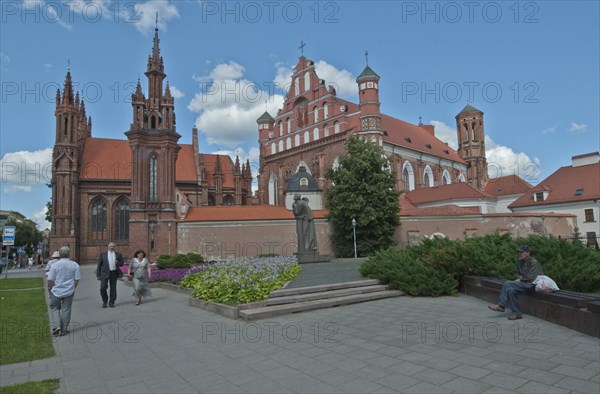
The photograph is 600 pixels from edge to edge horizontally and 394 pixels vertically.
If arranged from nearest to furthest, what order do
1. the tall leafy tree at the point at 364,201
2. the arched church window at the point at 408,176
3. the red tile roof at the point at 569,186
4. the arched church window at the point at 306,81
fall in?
the tall leafy tree at the point at 364,201, the red tile roof at the point at 569,186, the arched church window at the point at 306,81, the arched church window at the point at 408,176

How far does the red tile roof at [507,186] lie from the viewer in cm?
5359

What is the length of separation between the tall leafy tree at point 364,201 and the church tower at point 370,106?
7.91 metres

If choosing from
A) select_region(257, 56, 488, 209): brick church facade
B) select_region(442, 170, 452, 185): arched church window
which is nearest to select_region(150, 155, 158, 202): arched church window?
select_region(257, 56, 488, 209): brick church facade

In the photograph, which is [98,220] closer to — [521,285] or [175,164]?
[175,164]

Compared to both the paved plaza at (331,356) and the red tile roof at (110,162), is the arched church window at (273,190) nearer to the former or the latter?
the red tile roof at (110,162)

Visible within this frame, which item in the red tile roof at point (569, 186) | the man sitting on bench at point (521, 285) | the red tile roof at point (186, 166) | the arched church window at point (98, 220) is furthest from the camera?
the red tile roof at point (186, 166)

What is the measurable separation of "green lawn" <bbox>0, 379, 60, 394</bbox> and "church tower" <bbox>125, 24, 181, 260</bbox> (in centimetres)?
2992

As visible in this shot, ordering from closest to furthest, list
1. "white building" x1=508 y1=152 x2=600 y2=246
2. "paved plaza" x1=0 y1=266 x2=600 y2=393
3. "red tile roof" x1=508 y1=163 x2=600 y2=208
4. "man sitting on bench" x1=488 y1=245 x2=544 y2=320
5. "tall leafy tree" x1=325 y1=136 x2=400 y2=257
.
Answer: "paved plaza" x1=0 y1=266 x2=600 y2=393 < "man sitting on bench" x1=488 y1=245 x2=544 y2=320 < "tall leafy tree" x1=325 y1=136 x2=400 y2=257 < "white building" x1=508 y1=152 x2=600 y2=246 < "red tile roof" x1=508 y1=163 x2=600 y2=208

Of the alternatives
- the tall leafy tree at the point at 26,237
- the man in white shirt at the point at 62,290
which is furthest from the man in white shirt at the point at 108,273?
the tall leafy tree at the point at 26,237

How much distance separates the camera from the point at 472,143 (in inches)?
2537

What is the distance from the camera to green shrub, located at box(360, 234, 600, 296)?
9.65 metres

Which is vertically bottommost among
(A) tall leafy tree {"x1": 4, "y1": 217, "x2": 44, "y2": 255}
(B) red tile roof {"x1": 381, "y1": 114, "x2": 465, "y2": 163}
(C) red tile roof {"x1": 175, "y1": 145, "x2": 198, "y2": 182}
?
(A) tall leafy tree {"x1": 4, "y1": 217, "x2": 44, "y2": 255}

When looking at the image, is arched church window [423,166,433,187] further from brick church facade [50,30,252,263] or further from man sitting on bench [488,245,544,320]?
man sitting on bench [488,245,544,320]

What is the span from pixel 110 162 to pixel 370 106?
30.9 m
